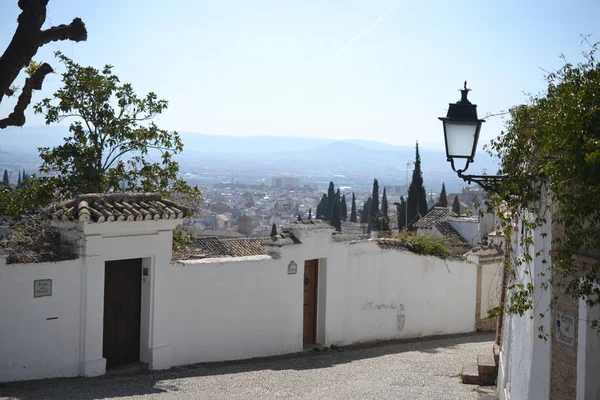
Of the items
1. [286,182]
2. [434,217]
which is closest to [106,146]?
[434,217]

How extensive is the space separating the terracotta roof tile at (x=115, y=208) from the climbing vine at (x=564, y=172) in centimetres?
652

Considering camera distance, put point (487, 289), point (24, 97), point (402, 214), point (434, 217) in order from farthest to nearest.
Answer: point (402, 214)
point (434, 217)
point (487, 289)
point (24, 97)

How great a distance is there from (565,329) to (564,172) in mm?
1501

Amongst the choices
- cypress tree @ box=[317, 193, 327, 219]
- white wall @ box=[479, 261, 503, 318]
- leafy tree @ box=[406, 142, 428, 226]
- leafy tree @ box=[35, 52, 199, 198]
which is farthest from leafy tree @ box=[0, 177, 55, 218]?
cypress tree @ box=[317, 193, 327, 219]

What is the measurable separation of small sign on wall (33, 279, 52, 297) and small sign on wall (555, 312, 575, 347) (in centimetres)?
748

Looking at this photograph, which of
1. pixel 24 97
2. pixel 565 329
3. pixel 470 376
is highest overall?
pixel 24 97

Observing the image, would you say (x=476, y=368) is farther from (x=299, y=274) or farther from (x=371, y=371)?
(x=299, y=274)

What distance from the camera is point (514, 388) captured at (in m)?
7.88

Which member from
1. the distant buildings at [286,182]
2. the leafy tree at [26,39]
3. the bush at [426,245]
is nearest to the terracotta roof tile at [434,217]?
the bush at [426,245]

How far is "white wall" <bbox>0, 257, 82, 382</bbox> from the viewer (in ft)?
33.6

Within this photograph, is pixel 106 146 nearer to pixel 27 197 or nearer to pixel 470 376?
pixel 27 197

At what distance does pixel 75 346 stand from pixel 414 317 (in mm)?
8074

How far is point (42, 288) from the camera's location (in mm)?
10570

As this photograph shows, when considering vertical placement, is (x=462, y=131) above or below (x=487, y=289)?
above
